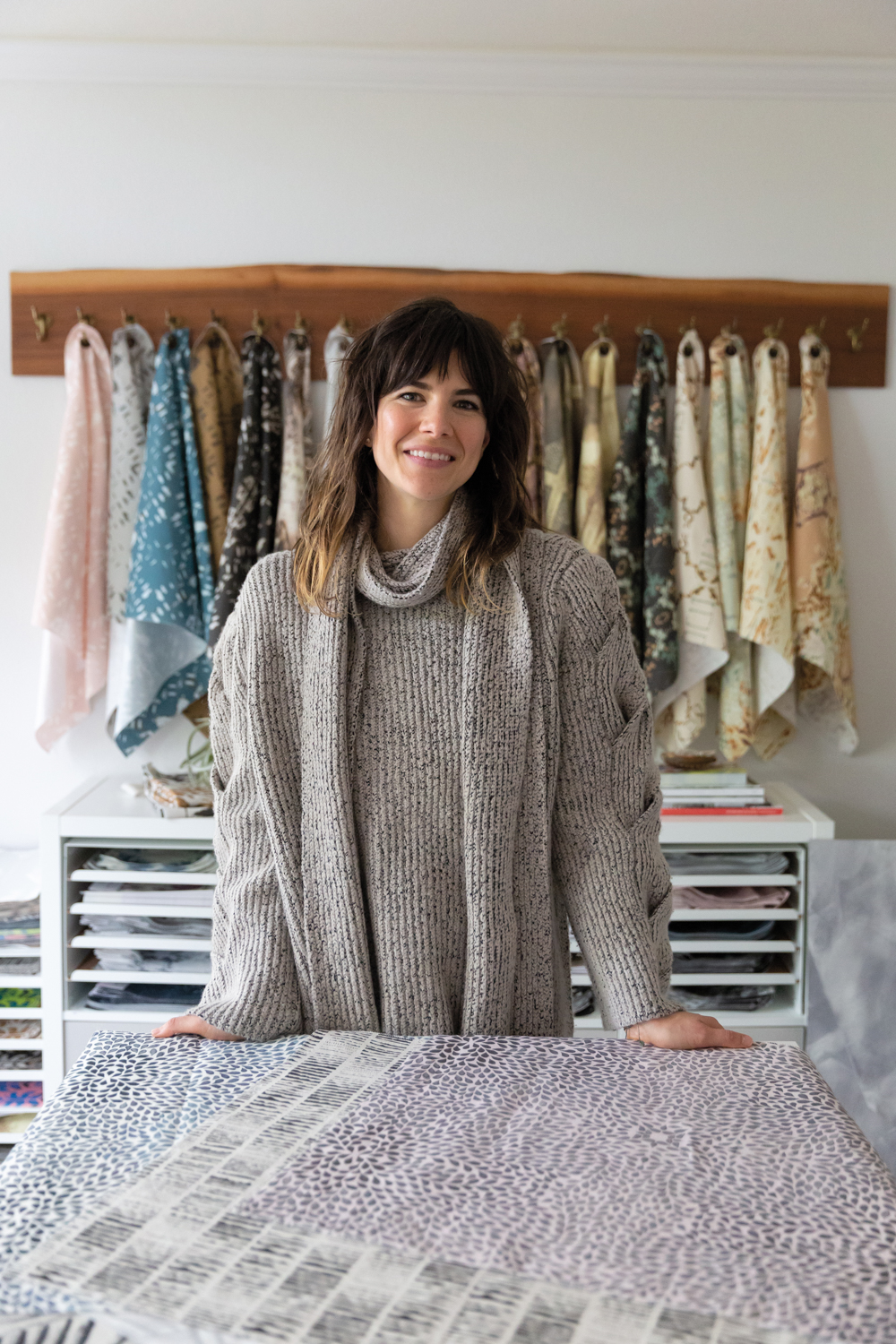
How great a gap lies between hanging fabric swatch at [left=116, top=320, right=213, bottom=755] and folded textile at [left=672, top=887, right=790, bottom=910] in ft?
3.67

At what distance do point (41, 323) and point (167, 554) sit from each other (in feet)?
1.92

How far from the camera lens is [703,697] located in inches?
92.8

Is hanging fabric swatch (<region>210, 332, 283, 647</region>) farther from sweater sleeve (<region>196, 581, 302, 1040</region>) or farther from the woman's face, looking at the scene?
the woman's face

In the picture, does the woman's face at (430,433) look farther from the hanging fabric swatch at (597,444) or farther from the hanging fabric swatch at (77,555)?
the hanging fabric swatch at (77,555)

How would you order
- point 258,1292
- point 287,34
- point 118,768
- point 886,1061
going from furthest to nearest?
point 118,768 → point 287,34 → point 886,1061 → point 258,1292

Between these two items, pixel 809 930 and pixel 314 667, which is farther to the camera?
pixel 809 930

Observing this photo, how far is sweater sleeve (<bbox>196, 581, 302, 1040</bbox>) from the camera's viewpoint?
1154mm

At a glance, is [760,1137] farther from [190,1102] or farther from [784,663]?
[784,663]

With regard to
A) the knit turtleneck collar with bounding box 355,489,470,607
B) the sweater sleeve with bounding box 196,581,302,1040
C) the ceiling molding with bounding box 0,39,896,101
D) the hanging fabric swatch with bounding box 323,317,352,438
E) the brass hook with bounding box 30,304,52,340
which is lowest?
the sweater sleeve with bounding box 196,581,302,1040

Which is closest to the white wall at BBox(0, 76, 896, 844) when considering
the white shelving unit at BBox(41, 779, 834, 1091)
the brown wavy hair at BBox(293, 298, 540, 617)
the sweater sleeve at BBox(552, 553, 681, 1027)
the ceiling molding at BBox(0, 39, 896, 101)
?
the ceiling molding at BBox(0, 39, 896, 101)

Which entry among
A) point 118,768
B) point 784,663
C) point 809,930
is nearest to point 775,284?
point 784,663

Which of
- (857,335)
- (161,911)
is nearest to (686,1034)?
(161,911)

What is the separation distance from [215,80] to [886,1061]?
238cm

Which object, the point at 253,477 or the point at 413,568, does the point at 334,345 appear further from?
the point at 413,568
